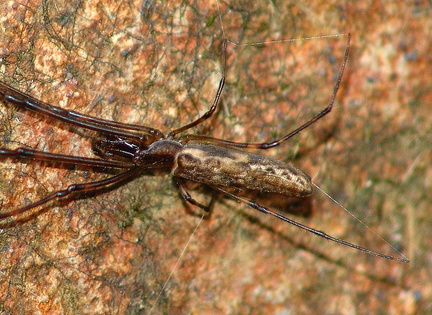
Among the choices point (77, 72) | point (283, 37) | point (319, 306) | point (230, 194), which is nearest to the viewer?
point (77, 72)

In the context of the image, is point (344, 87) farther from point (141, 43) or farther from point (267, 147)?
point (141, 43)

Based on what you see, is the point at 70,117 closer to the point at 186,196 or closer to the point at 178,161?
the point at 178,161

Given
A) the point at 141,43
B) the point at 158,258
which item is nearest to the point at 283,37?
the point at 141,43

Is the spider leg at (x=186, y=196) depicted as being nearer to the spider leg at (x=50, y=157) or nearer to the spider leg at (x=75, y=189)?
the spider leg at (x=75, y=189)

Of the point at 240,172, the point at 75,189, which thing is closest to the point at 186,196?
the point at 240,172

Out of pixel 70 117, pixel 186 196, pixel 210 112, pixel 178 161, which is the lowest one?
pixel 70 117

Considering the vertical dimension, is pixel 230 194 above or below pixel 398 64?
below

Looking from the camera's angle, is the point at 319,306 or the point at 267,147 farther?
the point at 319,306
